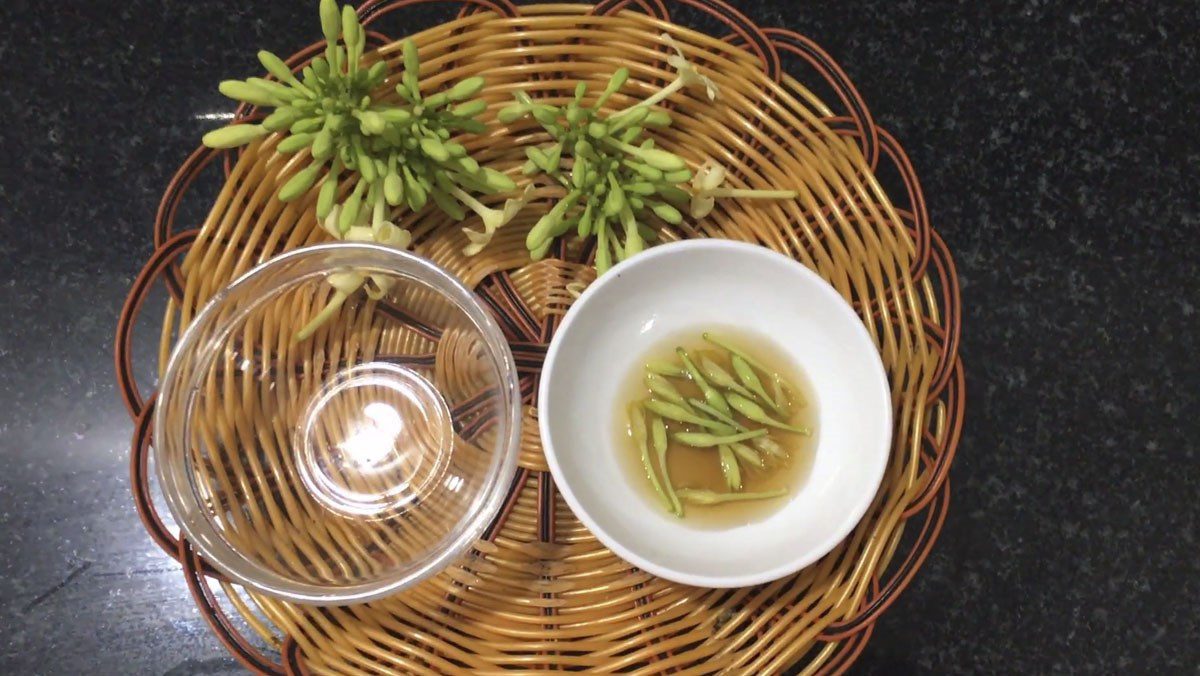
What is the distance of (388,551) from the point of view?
29.8 inches

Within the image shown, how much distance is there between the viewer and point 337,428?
2.57 feet

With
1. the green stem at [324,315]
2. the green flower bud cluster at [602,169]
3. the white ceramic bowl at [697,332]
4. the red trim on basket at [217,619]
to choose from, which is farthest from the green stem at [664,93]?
the red trim on basket at [217,619]

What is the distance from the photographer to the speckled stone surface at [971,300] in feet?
2.99

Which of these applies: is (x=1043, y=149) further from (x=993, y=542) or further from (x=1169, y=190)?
(x=993, y=542)

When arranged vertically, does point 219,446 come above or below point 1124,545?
above

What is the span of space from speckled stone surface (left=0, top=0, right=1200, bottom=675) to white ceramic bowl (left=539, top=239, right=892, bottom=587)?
8.7 inches

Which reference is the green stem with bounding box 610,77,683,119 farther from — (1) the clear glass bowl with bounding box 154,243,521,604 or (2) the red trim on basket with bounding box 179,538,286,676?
(2) the red trim on basket with bounding box 179,538,286,676

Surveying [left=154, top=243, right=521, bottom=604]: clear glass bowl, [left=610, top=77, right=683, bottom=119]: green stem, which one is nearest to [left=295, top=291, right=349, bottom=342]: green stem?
[left=154, top=243, right=521, bottom=604]: clear glass bowl

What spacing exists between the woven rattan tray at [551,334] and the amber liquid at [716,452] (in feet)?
0.21

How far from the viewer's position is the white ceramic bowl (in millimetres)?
730

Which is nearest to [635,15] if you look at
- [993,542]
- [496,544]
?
[496,544]

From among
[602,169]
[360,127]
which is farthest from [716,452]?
[360,127]

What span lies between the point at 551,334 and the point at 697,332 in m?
0.13

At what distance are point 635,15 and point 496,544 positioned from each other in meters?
0.46
